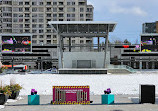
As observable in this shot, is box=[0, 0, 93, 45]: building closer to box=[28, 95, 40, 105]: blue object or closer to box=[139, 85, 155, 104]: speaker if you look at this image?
box=[28, 95, 40, 105]: blue object

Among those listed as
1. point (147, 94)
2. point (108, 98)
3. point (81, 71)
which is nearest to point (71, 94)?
point (108, 98)

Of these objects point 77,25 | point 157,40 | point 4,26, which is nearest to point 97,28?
point 77,25

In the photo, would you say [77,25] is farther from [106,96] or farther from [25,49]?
[106,96]

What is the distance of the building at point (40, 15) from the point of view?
120875 mm

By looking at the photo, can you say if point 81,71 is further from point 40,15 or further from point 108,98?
point 40,15

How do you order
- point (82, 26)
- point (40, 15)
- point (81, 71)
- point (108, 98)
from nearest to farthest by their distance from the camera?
point (108, 98) < point (81, 71) < point (82, 26) < point (40, 15)

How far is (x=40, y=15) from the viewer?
4786 inches

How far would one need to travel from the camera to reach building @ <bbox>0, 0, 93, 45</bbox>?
12088 cm

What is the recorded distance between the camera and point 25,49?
7806 cm

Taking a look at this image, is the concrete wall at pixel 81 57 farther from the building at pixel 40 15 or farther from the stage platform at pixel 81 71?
the building at pixel 40 15

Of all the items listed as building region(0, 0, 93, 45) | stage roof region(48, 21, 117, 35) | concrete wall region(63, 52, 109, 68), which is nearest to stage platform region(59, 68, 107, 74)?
concrete wall region(63, 52, 109, 68)

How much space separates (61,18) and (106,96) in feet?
343

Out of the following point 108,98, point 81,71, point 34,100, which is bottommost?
point 81,71

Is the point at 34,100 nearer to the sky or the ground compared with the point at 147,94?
nearer to the ground
